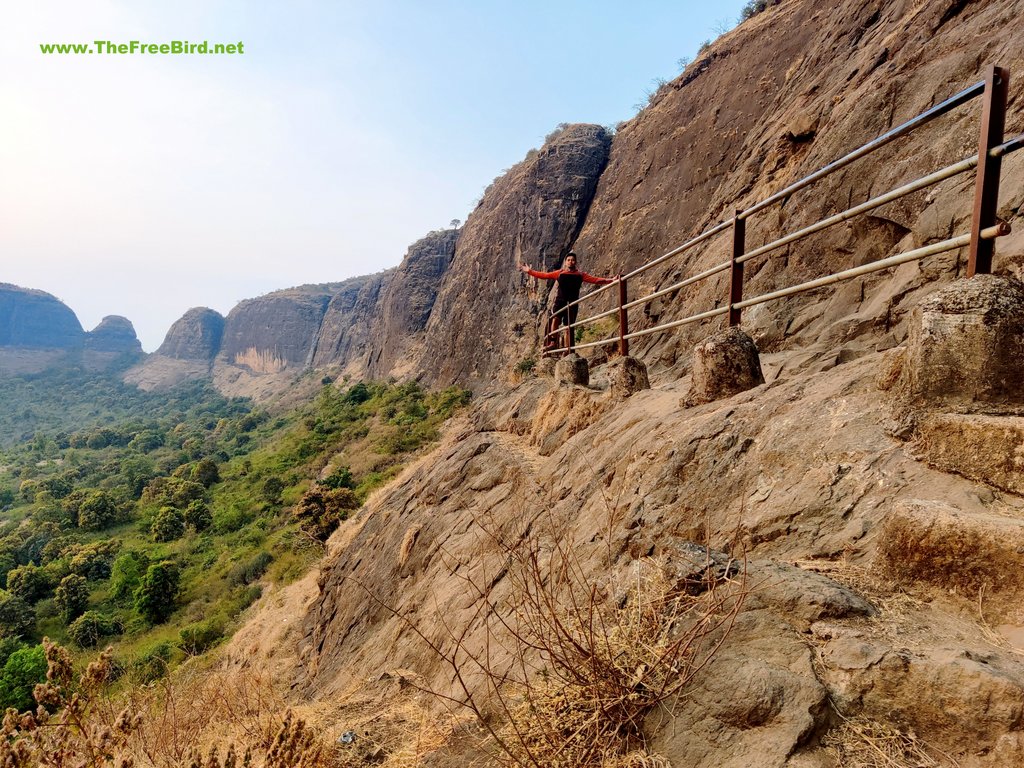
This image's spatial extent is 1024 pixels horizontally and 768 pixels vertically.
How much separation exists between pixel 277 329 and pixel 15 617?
262 feet

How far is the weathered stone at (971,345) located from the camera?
211 cm

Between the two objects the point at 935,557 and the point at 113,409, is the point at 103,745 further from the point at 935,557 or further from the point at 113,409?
the point at 113,409

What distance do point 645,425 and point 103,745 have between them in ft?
13.8

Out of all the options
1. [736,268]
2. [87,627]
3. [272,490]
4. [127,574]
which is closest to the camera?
[736,268]

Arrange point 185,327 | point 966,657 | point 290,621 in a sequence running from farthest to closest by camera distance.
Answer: point 185,327, point 290,621, point 966,657

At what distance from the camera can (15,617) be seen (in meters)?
26.7

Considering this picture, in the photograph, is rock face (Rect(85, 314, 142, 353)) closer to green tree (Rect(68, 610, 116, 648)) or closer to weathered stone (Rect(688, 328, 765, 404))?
green tree (Rect(68, 610, 116, 648))

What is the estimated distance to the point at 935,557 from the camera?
1.81 meters

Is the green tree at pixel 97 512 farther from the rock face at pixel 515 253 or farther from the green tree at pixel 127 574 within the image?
the rock face at pixel 515 253

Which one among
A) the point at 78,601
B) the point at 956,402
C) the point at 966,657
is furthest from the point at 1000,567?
the point at 78,601

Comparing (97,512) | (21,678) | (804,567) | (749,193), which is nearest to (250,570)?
(21,678)

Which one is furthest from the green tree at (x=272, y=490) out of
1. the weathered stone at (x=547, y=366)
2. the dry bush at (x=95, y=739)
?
the dry bush at (x=95, y=739)

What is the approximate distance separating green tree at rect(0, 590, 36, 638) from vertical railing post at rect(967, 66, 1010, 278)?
38694 millimetres

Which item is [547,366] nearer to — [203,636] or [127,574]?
[203,636]
